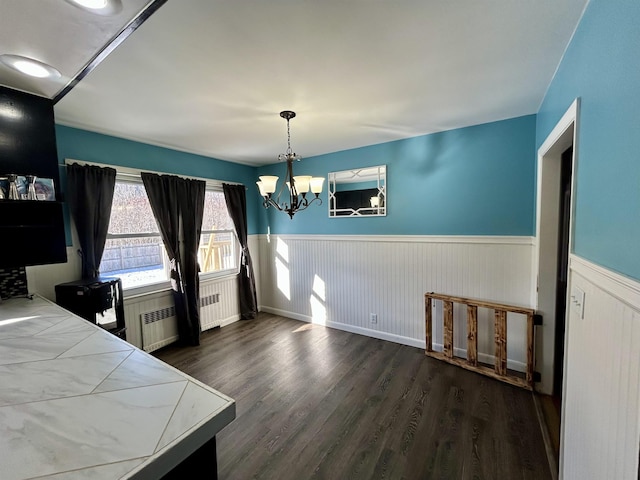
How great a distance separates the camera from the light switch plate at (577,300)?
1221mm

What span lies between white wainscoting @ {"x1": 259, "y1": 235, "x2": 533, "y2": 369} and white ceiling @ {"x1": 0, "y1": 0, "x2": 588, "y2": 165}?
1.36 m

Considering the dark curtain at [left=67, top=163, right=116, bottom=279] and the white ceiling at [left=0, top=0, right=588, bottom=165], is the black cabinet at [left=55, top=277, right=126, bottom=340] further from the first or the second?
the white ceiling at [left=0, top=0, right=588, bottom=165]

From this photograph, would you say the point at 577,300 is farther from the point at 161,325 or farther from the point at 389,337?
the point at 161,325

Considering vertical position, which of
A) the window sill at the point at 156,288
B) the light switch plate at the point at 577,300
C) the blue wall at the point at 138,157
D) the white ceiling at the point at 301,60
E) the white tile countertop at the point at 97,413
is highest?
the white ceiling at the point at 301,60

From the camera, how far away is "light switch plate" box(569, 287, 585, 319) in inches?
48.1

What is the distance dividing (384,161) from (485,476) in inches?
117

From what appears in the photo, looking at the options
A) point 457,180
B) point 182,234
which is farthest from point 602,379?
point 182,234

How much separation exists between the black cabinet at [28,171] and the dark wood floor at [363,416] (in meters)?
1.70

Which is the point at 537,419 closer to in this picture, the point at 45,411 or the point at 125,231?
the point at 45,411

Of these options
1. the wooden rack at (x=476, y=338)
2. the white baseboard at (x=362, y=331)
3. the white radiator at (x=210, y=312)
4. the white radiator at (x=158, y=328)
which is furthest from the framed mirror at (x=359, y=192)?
the white radiator at (x=158, y=328)

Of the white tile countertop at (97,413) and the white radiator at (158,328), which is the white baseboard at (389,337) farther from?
the white tile countertop at (97,413)

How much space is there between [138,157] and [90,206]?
0.77 meters

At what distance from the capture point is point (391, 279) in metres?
3.40

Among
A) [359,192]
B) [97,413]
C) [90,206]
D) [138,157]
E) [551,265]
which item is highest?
[138,157]
